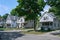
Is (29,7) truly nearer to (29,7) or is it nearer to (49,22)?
(29,7)

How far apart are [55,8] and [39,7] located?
42.7ft

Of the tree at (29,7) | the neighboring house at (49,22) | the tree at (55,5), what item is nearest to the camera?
the tree at (55,5)

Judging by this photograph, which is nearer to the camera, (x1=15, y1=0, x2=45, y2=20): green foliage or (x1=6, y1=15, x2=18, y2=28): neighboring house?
(x1=15, y1=0, x2=45, y2=20): green foliage

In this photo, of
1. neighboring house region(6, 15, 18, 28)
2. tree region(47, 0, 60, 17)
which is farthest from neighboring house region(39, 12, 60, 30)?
neighboring house region(6, 15, 18, 28)

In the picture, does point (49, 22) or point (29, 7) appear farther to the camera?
point (49, 22)

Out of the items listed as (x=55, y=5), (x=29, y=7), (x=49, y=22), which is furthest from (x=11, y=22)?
(x=55, y=5)

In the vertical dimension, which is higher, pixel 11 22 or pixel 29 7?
pixel 29 7

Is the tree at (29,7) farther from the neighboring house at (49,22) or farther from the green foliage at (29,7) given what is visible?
the neighboring house at (49,22)

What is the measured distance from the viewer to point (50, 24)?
64875mm

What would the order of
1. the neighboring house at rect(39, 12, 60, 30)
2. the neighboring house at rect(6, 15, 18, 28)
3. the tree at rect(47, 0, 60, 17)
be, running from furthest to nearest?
the neighboring house at rect(6, 15, 18, 28)
the neighboring house at rect(39, 12, 60, 30)
the tree at rect(47, 0, 60, 17)

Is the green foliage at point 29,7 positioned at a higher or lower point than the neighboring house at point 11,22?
higher

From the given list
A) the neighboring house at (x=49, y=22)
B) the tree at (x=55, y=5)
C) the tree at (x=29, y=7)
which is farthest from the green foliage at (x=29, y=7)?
the tree at (x=55, y=5)

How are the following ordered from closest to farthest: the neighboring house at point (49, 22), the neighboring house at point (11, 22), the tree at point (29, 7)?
the tree at point (29, 7), the neighboring house at point (49, 22), the neighboring house at point (11, 22)

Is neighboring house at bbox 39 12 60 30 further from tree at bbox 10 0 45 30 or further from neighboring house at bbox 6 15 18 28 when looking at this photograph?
neighboring house at bbox 6 15 18 28
